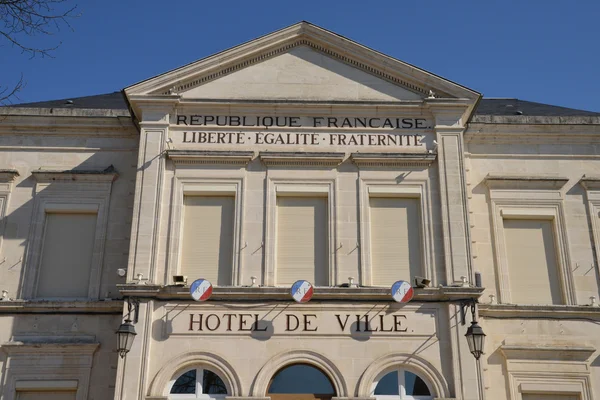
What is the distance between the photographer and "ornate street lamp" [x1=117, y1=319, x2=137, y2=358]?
1677 centimetres

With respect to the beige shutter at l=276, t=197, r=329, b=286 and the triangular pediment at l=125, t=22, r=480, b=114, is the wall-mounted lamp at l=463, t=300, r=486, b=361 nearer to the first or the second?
the beige shutter at l=276, t=197, r=329, b=286

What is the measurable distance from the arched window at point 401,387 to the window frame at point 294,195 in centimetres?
260

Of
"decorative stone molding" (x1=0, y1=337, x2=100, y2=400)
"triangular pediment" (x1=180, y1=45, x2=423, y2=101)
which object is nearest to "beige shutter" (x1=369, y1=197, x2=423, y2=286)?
"triangular pediment" (x1=180, y1=45, x2=423, y2=101)

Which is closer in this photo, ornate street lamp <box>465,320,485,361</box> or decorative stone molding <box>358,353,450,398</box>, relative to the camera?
ornate street lamp <box>465,320,485,361</box>

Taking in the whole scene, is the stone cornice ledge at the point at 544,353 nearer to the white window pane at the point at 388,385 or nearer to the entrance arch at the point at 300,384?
the white window pane at the point at 388,385

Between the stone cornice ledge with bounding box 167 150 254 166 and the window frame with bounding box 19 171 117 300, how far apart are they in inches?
84.6

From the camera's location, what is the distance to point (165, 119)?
1978 cm

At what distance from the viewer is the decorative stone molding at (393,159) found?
19.3 metres

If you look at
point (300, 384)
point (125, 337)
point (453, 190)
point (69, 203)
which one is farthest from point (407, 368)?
point (69, 203)

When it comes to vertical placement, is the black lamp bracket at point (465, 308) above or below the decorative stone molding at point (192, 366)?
above

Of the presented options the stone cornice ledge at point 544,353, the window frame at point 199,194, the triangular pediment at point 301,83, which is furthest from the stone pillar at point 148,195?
the stone cornice ledge at point 544,353

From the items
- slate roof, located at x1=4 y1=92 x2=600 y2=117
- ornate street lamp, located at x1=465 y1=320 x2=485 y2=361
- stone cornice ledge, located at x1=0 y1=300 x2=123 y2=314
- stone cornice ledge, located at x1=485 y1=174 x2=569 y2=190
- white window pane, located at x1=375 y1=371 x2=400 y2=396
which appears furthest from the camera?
slate roof, located at x1=4 y1=92 x2=600 y2=117

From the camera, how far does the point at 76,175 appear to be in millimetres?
20203

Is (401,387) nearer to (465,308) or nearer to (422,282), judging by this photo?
(465,308)
